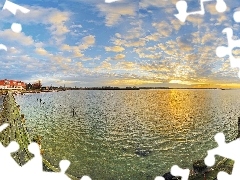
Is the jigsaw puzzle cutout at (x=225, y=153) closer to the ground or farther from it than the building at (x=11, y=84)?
closer to the ground

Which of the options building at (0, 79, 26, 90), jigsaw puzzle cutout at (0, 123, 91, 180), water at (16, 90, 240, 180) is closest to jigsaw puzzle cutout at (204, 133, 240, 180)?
jigsaw puzzle cutout at (0, 123, 91, 180)

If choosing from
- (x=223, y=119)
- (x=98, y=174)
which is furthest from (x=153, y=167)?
(x=223, y=119)

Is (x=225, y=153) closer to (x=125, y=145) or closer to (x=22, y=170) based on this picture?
(x=22, y=170)

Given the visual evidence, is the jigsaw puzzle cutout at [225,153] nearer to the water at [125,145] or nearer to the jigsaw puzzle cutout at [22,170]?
the jigsaw puzzle cutout at [22,170]

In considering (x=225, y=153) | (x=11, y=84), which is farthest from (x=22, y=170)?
(x=11, y=84)

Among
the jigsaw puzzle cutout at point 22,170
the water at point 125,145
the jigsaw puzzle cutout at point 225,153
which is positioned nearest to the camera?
the jigsaw puzzle cutout at point 225,153

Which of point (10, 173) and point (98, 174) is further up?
point (10, 173)

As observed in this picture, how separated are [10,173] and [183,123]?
162 feet

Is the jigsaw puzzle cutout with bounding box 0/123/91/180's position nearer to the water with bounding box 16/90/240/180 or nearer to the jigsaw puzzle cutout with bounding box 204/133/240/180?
the jigsaw puzzle cutout with bounding box 204/133/240/180

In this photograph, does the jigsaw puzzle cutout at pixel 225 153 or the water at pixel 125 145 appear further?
the water at pixel 125 145

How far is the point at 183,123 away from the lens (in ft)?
180

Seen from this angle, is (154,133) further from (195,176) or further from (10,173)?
(10,173)

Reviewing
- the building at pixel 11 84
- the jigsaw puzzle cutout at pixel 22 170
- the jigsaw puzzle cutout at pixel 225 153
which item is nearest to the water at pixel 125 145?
the jigsaw puzzle cutout at pixel 22 170

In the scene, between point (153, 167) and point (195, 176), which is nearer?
point (195, 176)
